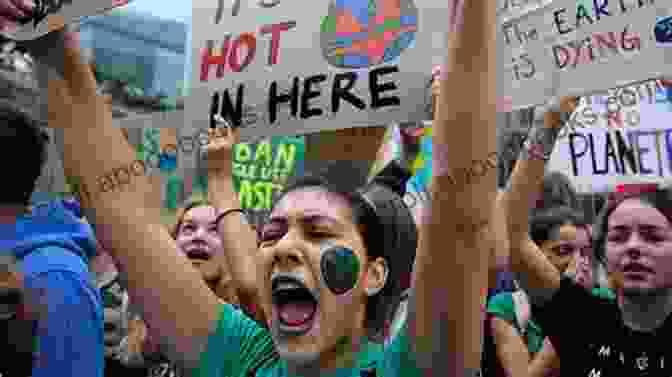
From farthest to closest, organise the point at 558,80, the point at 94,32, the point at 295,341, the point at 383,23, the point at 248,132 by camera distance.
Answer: the point at 94,32 → the point at 248,132 → the point at 383,23 → the point at 558,80 → the point at 295,341

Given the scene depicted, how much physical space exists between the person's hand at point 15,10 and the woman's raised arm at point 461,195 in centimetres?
107

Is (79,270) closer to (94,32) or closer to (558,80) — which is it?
(558,80)

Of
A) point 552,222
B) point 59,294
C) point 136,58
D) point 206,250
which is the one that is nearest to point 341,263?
point 59,294

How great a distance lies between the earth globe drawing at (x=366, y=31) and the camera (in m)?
2.33

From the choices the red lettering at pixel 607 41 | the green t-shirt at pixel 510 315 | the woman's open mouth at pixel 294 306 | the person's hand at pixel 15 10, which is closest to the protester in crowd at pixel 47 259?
the person's hand at pixel 15 10

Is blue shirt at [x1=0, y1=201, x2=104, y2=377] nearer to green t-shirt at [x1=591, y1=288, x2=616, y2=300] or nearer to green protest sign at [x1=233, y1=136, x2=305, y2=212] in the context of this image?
green protest sign at [x1=233, y1=136, x2=305, y2=212]

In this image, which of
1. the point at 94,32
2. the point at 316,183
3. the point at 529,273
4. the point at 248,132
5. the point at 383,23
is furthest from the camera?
the point at 94,32

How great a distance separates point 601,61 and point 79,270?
5.02ft

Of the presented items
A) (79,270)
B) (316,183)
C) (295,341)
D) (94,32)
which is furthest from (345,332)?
(94,32)

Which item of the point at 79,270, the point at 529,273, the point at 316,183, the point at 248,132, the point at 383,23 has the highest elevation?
the point at 383,23

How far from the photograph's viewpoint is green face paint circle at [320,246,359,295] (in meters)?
1.87

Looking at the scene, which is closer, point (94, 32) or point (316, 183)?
point (316, 183)

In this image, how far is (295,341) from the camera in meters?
1.86

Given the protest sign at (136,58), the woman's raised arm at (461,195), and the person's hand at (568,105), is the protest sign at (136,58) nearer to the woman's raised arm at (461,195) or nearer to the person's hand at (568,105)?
the person's hand at (568,105)
